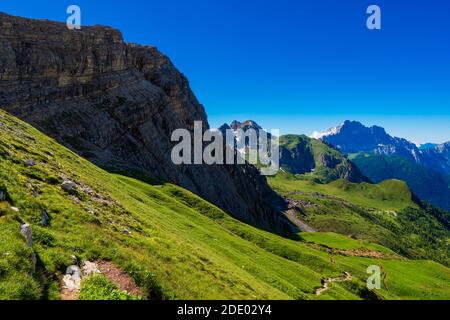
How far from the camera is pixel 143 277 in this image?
72.3ft

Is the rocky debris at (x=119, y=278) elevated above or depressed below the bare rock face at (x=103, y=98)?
below

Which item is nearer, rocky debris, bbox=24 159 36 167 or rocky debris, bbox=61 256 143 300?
rocky debris, bbox=61 256 143 300

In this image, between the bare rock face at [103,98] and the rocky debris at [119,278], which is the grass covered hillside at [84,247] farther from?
the bare rock face at [103,98]

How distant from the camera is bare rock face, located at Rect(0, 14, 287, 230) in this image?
89000 millimetres

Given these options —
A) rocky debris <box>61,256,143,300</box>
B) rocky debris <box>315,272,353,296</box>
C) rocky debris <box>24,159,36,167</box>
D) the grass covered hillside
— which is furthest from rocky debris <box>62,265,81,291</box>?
rocky debris <box>315,272,353,296</box>

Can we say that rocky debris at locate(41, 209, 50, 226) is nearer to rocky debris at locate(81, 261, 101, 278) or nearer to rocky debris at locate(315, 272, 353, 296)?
rocky debris at locate(81, 261, 101, 278)

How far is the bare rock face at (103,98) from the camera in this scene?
89.0 m

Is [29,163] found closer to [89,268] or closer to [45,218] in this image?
[45,218]

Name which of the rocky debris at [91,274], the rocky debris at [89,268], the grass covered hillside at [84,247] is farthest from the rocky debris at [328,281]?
the rocky debris at [89,268]

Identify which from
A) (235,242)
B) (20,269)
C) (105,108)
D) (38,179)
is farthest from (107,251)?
(105,108)

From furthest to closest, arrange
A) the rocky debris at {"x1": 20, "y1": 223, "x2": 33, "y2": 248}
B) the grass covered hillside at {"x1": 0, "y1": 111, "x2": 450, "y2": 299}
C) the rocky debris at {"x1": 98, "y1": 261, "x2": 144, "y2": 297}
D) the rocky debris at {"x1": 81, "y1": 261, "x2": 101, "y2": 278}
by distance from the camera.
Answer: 1. the rocky debris at {"x1": 98, "y1": 261, "x2": 144, "y2": 297}
2. the rocky debris at {"x1": 81, "y1": 261, "x2": 101, "y2": 278}
3. the rocky debris at {"x1": 20, "y1": 223, "x2": 33, "y2": 248}
4. the grass covered hillside at {"x1": 0, "y1": 111, "x2": 450, "y2": 299}

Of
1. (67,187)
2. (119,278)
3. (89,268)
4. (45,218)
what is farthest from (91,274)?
(67,187)

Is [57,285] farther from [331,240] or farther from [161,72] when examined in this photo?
[331,240]
